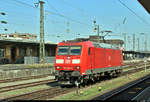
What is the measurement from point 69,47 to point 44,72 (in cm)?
1197

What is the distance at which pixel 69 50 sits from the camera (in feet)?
53.9

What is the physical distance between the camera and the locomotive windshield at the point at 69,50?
52.7 ft

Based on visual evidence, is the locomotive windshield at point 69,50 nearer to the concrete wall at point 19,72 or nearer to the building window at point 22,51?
the concrete wall at point 19,72

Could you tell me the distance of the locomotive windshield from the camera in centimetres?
1607

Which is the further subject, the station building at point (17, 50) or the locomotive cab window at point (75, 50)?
the station building at point (17, 50)

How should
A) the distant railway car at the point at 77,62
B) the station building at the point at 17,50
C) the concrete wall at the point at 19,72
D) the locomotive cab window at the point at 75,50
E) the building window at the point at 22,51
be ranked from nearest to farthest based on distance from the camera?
the distant railway car at the point at 77,62
the locomotive cab window at the point at 75,50
the concrete wall at the point at 19,72
the station building at the point at 17,50
the building window at the point at 22,51

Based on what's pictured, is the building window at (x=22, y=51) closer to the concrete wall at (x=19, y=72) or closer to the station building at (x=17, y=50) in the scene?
the station building at (x=17, y=50)

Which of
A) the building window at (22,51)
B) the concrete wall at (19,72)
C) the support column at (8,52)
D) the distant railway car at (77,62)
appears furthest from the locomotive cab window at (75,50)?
the building window at (22,51)

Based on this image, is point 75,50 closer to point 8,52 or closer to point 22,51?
point 8,52

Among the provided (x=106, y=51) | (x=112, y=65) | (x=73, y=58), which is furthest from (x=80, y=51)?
(x=112, y=65)

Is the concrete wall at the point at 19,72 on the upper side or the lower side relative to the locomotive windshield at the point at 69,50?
lower

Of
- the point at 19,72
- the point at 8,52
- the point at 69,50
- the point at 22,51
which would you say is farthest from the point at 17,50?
the point at 69,50

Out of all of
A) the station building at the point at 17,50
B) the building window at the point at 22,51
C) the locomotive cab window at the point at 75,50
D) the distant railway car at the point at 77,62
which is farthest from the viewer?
the building window at the point at 22,51

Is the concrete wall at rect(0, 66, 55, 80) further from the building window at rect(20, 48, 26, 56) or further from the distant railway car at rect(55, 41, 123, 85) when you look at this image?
the building window at rect(20, 48, 26, 56)
